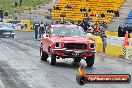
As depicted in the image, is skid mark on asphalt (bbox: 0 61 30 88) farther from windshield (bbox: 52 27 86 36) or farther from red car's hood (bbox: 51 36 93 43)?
windshield (bbox: 52 27 86 36)

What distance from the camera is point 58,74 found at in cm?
1333

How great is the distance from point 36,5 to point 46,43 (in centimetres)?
5357

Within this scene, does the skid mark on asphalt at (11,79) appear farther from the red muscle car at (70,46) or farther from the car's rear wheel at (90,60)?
the car's rear wheel at (90,60)

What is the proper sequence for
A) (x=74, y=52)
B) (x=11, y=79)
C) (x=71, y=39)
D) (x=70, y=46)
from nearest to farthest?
(x=11, y=79), (x=74, y=52), (x=70, y=46), (x=71, y=39)

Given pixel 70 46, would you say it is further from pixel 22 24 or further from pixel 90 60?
pixel 22 24

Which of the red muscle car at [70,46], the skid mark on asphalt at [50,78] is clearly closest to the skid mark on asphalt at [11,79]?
the skid mark on asphalt at [50,78]

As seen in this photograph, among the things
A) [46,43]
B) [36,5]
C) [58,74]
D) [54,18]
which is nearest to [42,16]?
[54,18]

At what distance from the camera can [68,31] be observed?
57.3ft

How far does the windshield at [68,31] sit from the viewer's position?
56.9 feet

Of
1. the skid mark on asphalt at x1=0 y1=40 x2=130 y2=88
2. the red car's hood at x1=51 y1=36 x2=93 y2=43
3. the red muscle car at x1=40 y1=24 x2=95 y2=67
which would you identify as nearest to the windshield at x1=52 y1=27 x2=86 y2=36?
the red muscle car at x1=40 y1=24 x2=95 y2=67

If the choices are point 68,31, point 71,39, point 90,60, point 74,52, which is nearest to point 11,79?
point 74,52

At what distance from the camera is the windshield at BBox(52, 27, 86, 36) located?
683 inches

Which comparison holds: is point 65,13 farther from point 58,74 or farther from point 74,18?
point 58,74

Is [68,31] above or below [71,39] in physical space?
above
